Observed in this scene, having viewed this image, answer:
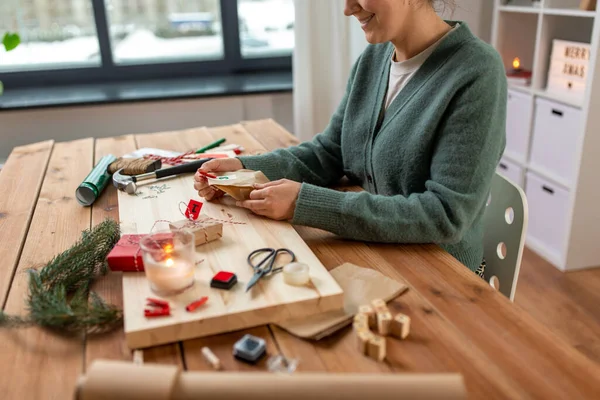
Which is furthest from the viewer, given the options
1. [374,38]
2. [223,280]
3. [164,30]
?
[164,30]

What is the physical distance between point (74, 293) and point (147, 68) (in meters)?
2.27

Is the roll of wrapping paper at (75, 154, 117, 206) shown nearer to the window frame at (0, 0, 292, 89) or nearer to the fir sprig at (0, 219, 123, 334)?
the fir sprig at (0, 219, 123, 334)

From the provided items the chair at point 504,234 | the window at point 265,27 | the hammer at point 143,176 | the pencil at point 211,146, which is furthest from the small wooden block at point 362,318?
the window at point 265,27

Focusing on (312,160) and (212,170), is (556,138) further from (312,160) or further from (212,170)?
(212,170)

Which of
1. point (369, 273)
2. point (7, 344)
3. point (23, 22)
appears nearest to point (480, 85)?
point (369, 273)

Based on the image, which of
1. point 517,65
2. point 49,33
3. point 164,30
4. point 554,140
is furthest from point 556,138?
point 49,33

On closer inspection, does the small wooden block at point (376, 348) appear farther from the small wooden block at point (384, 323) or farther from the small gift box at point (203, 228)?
the small gift box at point (203, 228)

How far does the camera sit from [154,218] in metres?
1.08

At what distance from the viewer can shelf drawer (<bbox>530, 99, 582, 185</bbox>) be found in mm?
2221

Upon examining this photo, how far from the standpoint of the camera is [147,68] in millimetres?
2955

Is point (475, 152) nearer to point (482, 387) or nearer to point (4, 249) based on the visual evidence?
point (482, 387)

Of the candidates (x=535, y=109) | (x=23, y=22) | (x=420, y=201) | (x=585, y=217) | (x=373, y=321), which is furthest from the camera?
(x=23, y=22)

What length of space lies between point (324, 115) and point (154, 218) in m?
1.80

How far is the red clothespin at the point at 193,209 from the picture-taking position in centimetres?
107
